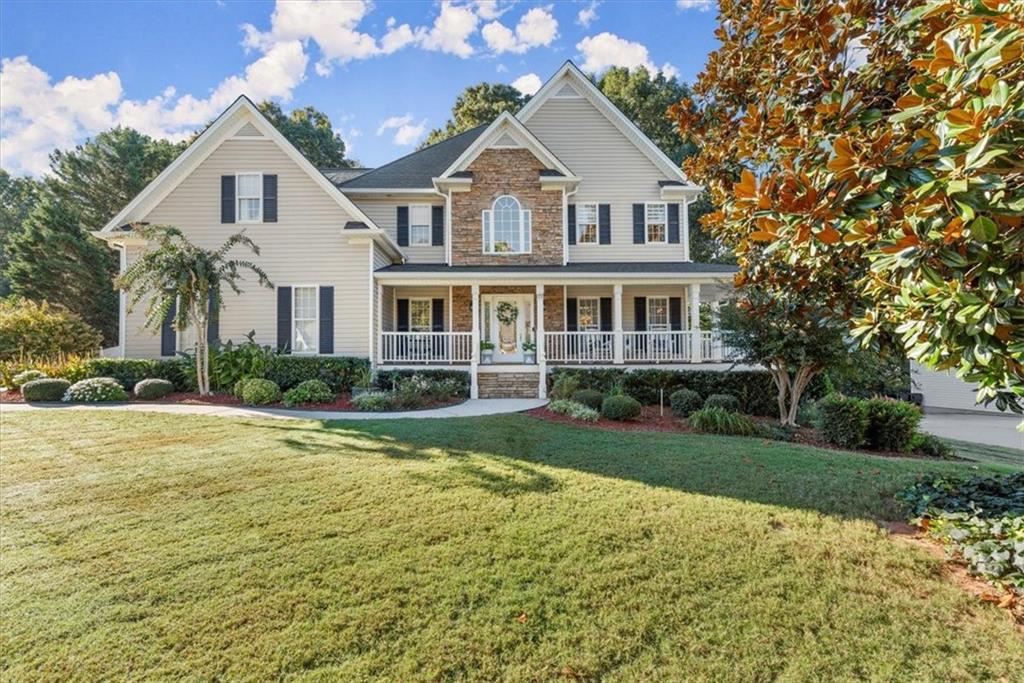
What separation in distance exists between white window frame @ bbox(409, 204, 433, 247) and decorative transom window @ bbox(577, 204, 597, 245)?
212 inches

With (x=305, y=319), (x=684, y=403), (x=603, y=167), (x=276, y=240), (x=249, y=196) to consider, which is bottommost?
(x=684, y=403)

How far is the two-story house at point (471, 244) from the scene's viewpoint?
1392 centimetres

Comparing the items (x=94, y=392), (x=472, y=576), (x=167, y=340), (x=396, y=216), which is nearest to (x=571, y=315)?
(x=396, y=216)

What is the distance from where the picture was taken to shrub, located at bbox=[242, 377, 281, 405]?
1134 cm

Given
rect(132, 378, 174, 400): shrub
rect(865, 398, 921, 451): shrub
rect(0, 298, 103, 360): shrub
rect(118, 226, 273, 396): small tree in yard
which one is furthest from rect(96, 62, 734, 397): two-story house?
rect(0, 298, 103, 360): shrub

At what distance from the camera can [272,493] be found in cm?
515

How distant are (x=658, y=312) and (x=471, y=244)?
7166 mm

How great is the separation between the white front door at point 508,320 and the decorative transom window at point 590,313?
1888 millimetres

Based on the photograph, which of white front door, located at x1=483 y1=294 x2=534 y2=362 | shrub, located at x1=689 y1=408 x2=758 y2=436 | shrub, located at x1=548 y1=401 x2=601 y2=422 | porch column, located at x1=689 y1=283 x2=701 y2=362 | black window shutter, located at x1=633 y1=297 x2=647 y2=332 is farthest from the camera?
black window shutter, located at x1=633 y1=297 x2=647 y2=332

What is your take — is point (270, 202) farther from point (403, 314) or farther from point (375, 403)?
point (375, 403)

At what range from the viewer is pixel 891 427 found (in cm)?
878

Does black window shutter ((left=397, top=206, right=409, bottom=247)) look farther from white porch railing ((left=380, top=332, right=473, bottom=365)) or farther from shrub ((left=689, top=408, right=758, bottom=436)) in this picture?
shrub ((left=689, top=408, right=758, bottom=436))

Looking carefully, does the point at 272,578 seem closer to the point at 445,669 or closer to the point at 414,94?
the point at 445,669

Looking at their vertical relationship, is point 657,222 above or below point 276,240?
above
